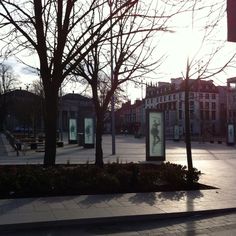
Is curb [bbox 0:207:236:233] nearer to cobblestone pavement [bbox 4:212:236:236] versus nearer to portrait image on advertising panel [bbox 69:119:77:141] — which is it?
cobblestone pavement [bbox 4:212:236:236]

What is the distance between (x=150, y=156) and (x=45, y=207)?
1530cm

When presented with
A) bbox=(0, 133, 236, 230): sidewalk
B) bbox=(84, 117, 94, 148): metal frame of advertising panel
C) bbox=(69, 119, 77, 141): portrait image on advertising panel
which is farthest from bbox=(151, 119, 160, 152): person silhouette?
bbox=(69, 119, 77, 141): portrait image on advertising panel

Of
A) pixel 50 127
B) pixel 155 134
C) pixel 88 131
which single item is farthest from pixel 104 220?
pixel 88 131

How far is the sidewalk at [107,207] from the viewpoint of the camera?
8.96 m

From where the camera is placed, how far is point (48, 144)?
14031 millimetres

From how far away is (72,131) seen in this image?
46156 mm

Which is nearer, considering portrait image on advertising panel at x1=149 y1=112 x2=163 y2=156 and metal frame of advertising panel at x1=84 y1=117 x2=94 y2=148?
portrait image on advertising panel at x1=149 y1=112 x2=163 y2=156

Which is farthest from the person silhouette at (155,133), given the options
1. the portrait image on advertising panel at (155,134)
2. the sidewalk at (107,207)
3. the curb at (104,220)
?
the curb at (104,220)

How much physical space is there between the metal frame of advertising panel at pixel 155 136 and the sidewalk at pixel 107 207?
40.0 ft

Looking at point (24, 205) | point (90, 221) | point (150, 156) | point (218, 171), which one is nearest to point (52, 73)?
point (24, 205)

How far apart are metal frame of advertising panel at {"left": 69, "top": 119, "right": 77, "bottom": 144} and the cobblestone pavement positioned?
36524mm

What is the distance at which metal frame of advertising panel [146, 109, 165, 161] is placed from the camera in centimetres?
2508

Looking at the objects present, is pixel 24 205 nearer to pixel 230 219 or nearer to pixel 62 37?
pixel 230 219

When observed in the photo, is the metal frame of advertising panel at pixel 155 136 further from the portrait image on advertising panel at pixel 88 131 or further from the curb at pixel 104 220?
the curb at pixel 104 220
